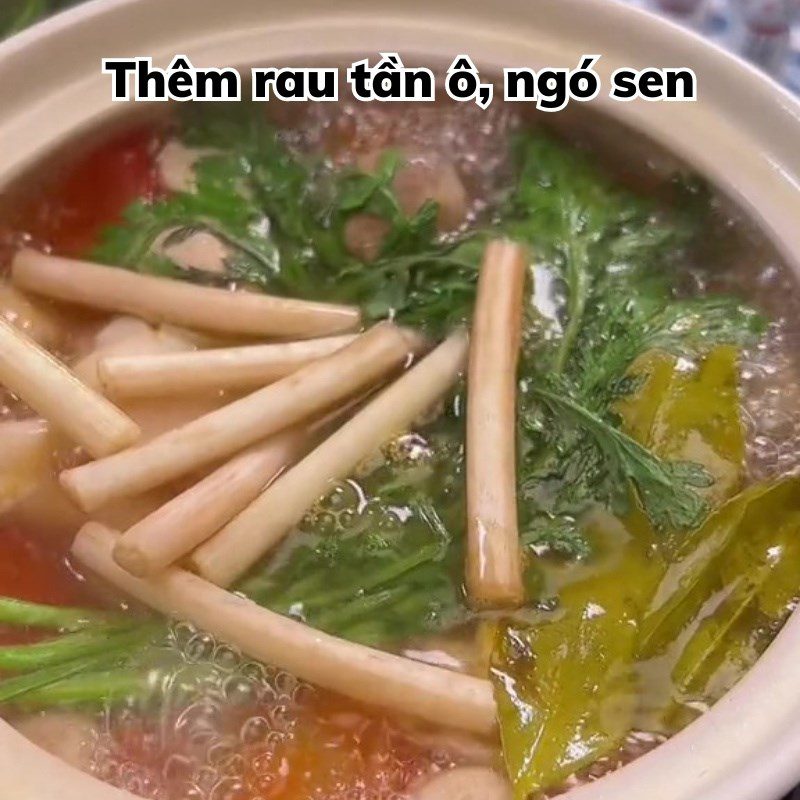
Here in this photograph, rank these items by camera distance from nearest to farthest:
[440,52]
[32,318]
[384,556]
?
1. [384,556]
2. [32,318]
3. [440,52]

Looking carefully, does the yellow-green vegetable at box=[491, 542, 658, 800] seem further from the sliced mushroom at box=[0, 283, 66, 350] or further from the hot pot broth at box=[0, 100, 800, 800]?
the sliced mushroom at box=[0, 283, 66, 350]

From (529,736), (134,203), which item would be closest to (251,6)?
(134,203)

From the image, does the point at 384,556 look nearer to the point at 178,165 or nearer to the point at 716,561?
the point at 716,561

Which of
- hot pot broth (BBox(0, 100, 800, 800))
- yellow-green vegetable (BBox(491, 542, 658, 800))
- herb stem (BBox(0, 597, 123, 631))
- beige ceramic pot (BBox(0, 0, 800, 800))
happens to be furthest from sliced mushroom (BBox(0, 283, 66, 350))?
yellow-green vegetable (BBox(491, 542, 658, 800))

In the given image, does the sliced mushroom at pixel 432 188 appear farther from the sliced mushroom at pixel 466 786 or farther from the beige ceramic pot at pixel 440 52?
the sliced mushroom at pixel 466 786

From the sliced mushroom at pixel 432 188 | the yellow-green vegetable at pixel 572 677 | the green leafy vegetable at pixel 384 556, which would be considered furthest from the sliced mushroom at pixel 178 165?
the yellow-green vegetable at pixel 572 677

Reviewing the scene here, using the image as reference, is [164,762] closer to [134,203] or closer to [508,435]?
[508,435]

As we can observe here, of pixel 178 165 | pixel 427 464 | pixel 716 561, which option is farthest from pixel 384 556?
pixel 178 165
